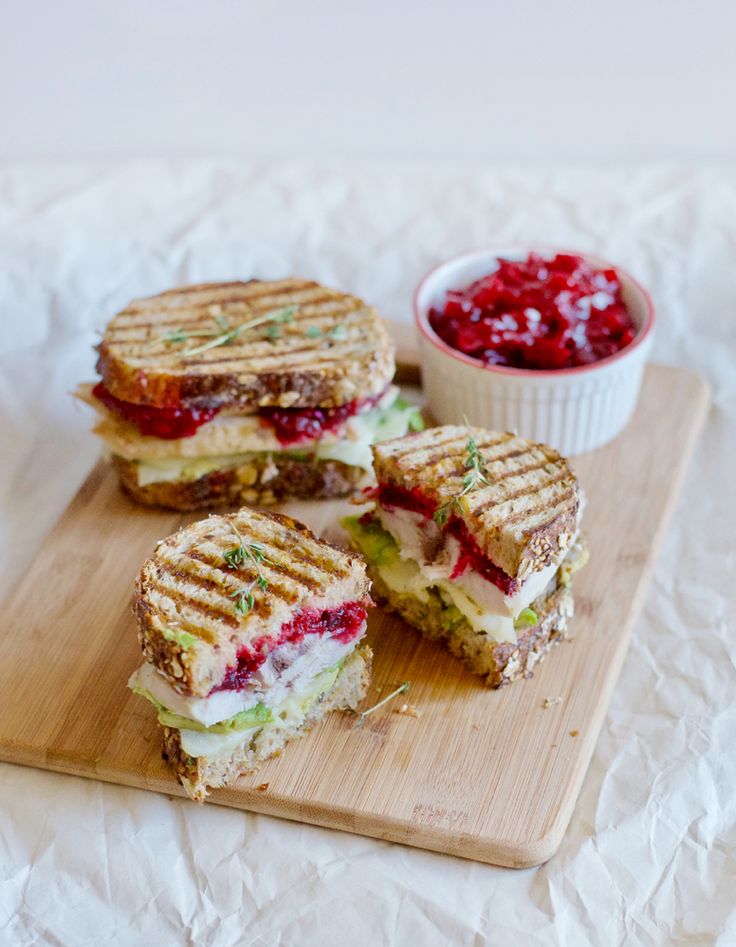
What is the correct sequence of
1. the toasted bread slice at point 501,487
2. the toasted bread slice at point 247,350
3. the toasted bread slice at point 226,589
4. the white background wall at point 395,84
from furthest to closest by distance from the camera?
the white background wall at point 395,84, the toasted bread slice at point 247,350, the toasted bread slice at point 501,487, the toasted bread slice at point 226,589

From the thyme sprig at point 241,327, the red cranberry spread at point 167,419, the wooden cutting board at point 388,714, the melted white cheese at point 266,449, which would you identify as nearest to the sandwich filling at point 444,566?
the wooden cutting board at point 388,714

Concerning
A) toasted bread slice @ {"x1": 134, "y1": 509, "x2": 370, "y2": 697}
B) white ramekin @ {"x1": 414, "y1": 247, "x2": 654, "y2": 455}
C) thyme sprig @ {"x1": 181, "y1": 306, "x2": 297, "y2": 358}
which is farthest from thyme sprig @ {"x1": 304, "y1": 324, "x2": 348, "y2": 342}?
toasted bread slice @ {"x1": 134, "y1": 509, "x2": 370, "y2": 697}

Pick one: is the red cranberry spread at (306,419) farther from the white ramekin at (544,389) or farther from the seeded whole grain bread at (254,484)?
the white ramekin at (544,389)

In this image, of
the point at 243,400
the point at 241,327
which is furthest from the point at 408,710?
the point at 241,327

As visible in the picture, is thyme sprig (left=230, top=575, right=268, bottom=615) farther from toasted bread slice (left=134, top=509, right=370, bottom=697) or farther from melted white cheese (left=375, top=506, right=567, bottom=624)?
melted white cheese (left=375, top=506, right=567, bottom=624)

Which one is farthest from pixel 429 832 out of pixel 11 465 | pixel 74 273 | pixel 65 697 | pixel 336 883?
pixel 74 273

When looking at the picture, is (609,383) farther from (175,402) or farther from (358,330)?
(175,402)
